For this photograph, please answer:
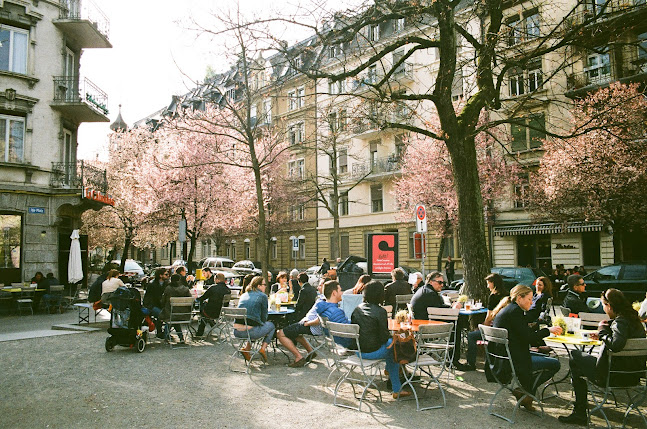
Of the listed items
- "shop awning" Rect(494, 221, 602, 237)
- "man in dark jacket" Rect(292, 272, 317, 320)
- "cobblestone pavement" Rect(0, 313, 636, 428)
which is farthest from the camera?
"shop awning" Rect(494, 221, 602, 237)

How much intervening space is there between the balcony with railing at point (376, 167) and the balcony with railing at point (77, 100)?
1824cm

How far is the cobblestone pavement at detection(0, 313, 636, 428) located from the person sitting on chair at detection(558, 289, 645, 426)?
0.49 m

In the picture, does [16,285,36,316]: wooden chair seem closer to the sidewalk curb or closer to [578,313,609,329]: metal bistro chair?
the sidewalk curb

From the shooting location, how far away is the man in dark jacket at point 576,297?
28.6 ft

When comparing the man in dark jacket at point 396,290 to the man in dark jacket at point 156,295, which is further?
the man in dark jacket at point 156,295

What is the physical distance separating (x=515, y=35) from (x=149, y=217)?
25262 millimetres

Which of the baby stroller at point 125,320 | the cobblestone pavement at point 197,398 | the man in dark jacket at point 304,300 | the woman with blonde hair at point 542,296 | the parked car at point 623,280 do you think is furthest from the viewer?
the parked car at point 623,280

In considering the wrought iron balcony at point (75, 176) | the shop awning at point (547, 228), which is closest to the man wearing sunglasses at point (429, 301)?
the wrought iron balcony at point (75, 176)

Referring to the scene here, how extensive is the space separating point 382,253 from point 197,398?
861 cm

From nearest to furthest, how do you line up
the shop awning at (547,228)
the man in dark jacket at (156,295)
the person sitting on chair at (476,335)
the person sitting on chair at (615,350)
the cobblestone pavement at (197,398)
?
the person sitting on chair at (615,350), the cobblestone pavement at (197,398), the person sitting on chair at (476,335), the man in dark jacket at (156,295), the shop awning at (547,228)

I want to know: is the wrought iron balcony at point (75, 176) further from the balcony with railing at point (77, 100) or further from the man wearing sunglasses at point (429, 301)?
the man wearing sunglasses at point (429, 301)

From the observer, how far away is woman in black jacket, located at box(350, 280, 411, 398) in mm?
6598

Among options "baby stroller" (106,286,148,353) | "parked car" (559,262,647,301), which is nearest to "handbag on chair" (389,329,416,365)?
"baby stroller" (106,286,148,353)

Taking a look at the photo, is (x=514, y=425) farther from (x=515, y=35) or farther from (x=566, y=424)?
(x=515, y=35)
